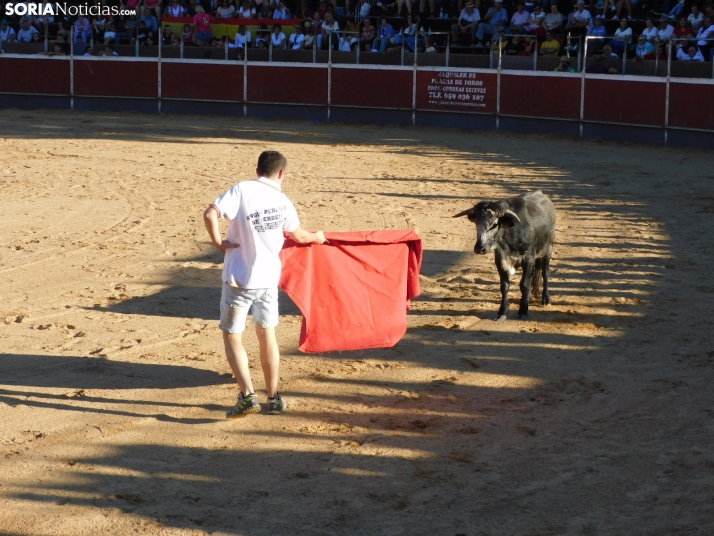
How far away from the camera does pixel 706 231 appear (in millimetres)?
11000

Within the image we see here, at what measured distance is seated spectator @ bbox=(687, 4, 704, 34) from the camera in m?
19.0

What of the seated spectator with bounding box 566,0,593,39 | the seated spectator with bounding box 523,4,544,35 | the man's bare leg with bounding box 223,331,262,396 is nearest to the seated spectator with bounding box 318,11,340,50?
the seated spectator with bounding box 523,4,544,35

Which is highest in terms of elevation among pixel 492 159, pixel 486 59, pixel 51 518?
pixel 486 59

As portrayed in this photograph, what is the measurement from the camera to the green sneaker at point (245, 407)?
5.27 metres

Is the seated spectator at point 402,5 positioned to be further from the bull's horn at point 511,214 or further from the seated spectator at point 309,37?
the bull's horn at point 511,214

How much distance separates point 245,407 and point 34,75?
21.7 m

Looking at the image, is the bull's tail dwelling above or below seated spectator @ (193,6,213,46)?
below

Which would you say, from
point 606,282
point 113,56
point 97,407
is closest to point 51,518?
point 97,407

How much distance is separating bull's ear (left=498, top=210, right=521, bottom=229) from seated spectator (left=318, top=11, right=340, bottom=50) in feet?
54.0

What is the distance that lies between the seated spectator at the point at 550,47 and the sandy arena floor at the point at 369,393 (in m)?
9.09

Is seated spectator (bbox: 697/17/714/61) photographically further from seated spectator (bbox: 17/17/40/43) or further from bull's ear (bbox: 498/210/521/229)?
seated spectator (bbox: 17/17/40/43)

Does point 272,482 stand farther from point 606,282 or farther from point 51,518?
point 606,282

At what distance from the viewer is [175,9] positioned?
2609 cm

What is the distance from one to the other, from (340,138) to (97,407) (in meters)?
15.1
